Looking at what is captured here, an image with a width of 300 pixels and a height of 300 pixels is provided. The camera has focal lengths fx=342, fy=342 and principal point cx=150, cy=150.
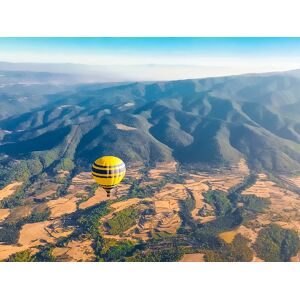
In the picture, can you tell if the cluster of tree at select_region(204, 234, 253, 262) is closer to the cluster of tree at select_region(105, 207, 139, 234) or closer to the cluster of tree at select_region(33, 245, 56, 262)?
the cluster of tree at select_region(105, 207, 139, 234)

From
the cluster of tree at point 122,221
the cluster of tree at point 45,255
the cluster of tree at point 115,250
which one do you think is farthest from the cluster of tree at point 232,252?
the cluster of tree at point 45,255

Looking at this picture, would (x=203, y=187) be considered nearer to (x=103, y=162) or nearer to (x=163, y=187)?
(x=163, y=187)

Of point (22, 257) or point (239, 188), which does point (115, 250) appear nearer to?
point (22, 257)

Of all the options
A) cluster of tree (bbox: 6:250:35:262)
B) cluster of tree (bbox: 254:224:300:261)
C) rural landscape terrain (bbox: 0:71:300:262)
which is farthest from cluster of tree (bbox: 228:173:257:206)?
cluster of tree (bbox: 6:250:35:262)

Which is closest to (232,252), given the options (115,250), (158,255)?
(158,255)

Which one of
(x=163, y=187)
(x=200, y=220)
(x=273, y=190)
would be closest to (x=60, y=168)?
(x=163, y=187)

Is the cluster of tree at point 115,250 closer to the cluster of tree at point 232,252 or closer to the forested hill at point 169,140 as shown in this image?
the cluster of tree at point 232,252

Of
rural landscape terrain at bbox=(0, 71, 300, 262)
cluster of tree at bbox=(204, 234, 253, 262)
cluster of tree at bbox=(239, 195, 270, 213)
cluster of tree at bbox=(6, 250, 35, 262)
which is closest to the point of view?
cluster of tree at bbox=(204, 234, 253, 262)
